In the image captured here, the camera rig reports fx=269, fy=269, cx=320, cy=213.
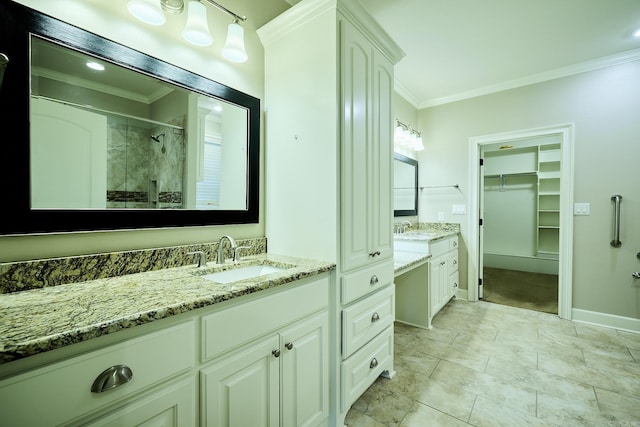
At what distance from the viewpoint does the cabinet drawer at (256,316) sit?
0.91 m

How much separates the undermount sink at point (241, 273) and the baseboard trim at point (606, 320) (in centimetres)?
332

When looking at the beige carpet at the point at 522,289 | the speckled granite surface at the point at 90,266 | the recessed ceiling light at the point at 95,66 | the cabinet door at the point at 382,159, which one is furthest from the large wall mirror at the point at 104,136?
the beige carpet at the point at 522,289

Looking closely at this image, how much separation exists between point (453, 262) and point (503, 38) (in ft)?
7.55

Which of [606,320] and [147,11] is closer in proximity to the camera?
[147,11]

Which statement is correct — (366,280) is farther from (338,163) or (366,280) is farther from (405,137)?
(405,137)

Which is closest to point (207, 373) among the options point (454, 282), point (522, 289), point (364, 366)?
point (364, 366)

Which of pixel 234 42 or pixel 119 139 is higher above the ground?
pixel 234 42

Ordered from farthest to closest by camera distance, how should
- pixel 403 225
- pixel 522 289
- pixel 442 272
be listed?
pixel 522 289, pixel 403 225, pixel 442 272

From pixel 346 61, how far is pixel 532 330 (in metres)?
3.00

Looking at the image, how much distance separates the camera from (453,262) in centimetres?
325

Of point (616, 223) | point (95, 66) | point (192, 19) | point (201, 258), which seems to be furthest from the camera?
point (616, 223)

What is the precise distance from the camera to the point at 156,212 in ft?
4.18

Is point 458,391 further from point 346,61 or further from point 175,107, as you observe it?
point 175,107

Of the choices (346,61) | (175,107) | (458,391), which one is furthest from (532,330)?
(175,107)
